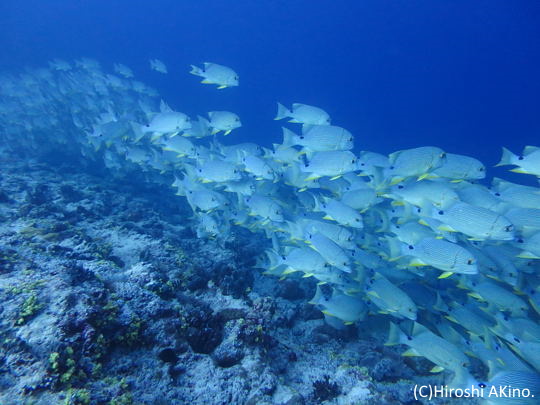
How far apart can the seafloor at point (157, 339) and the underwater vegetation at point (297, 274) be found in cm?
2

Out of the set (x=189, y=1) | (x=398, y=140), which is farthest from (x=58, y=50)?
(x=398, y=140)

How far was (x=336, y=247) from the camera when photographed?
5.02 meters

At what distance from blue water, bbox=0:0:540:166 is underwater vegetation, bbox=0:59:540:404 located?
1702 inches

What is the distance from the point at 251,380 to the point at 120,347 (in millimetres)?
1546

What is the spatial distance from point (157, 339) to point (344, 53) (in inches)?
3710

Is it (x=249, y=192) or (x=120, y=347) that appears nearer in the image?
(x=120, y=347)

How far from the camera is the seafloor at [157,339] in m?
2.76

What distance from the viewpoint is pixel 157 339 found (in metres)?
3.58

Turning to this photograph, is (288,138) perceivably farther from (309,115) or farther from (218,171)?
(218,171)

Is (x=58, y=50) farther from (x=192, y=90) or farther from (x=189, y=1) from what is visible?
(x=189, y=1)

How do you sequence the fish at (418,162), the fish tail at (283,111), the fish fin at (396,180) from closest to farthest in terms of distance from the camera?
the fish at (418,162) → the fish fin at (396,180) → the fish tail at (283,111)

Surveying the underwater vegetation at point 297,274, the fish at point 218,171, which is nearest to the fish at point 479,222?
the underwater vegetation at point 297,274

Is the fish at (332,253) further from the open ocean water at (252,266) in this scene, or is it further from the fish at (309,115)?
the fish at (309,115)

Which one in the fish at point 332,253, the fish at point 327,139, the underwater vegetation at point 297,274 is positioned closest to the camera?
the underwater vegetation at point 297,274
